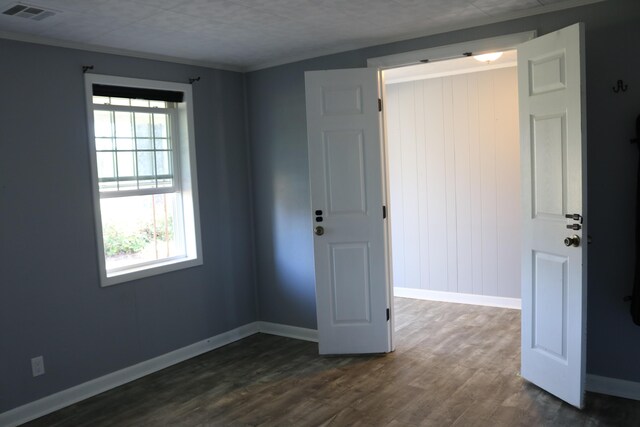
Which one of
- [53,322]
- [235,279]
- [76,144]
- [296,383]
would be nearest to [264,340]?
[235,279]

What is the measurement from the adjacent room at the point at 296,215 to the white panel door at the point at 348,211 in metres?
0.02

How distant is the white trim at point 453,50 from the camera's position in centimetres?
361

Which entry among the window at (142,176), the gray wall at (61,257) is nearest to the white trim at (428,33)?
the gray wall at (61,257)

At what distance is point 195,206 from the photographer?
15.1ft

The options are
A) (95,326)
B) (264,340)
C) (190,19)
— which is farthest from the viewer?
(264,340)

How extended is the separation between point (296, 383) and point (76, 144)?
7.30 ft

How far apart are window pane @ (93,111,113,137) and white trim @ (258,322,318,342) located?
2.19 m

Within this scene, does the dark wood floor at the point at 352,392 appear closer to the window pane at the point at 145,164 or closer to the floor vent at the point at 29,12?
the window pane at the point at 145,164

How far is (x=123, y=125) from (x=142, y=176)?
0.41 metres

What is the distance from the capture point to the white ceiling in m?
3.11

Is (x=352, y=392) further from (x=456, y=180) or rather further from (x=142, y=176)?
(x=456, y=180)

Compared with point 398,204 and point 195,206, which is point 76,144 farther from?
point 398,204

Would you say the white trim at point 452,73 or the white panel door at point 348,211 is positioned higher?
the white trim at point 452,73

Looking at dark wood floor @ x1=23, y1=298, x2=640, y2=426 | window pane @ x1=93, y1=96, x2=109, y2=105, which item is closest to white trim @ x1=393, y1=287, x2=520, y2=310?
dark wood floor @ x1=23, y1=298, x2=640, y2=426
